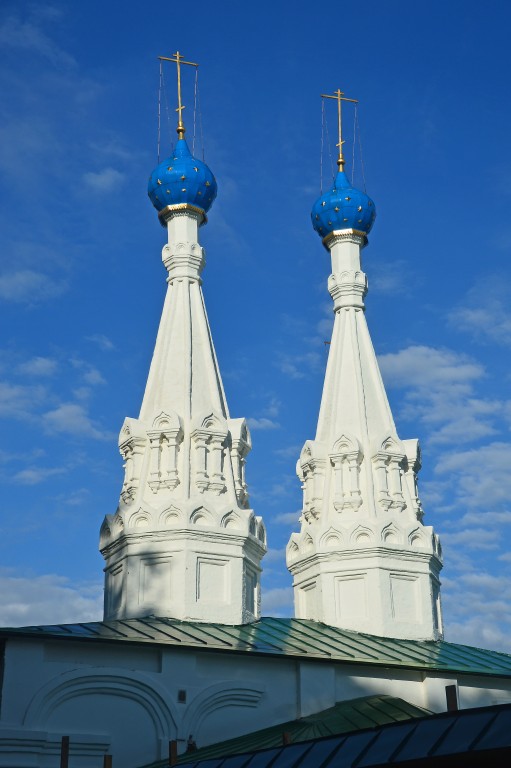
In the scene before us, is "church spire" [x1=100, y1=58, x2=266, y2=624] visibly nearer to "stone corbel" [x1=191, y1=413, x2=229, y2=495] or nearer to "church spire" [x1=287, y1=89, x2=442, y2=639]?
"stone corbel" [x1=191, y1=413, x2=229, y2=495]

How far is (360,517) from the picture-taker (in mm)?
22953

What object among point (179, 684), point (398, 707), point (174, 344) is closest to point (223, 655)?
point (179, 684)

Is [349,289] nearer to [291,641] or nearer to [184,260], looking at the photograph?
[184,260]

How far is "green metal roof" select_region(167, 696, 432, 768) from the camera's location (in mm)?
15297

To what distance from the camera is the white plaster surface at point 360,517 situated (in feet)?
72.9

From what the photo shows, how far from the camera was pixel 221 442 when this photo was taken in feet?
72.6

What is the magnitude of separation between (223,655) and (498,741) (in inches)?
360

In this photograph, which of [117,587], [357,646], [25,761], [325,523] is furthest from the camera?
[325,523]

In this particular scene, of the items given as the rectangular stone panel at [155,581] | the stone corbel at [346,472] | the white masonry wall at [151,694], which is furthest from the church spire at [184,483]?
the white masonry wall at [151,694]

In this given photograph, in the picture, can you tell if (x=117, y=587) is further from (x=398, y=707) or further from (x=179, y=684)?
(x=398, y=707)

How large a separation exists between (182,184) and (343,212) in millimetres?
3992

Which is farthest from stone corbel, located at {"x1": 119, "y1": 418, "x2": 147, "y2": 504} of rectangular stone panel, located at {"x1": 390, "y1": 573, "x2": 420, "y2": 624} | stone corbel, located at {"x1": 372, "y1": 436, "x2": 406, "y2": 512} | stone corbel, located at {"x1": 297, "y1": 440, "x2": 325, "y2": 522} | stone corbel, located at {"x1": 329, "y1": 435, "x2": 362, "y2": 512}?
rectangular stone panel, located at {"x1": 390, "y1": 573, "x2": 420, "y2": 624}

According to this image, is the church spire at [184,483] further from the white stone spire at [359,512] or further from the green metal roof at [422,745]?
the green metal roof at [422,745]

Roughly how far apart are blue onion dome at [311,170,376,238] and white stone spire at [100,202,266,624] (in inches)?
151
